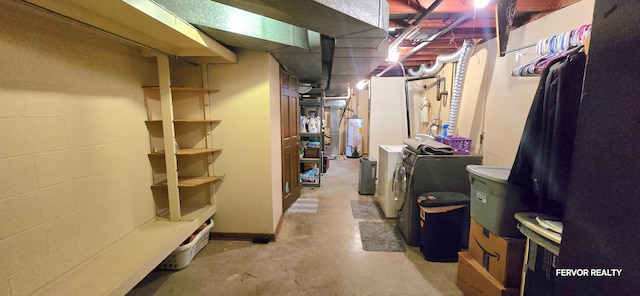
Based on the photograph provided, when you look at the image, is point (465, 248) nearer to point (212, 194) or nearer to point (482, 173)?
point (482, 173)

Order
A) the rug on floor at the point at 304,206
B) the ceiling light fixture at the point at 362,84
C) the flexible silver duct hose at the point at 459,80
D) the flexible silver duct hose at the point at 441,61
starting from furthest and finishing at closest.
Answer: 1. the ceiling light fixture at the point at 362,84
2. the rug on floor at the point at 304,206
3. the flexible silver duct hose at the point at 441,61
4. the flexible silver duct hose at the point at 459,80

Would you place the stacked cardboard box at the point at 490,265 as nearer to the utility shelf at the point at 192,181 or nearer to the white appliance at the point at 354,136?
the utility shelf at the point at 192,181

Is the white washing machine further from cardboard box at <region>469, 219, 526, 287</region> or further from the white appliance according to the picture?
the white appliance

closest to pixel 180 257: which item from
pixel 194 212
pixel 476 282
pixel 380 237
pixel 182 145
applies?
pixel 194 212

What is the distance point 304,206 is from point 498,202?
2.72 meters

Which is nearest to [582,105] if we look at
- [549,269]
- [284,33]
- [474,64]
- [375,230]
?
[549,269]

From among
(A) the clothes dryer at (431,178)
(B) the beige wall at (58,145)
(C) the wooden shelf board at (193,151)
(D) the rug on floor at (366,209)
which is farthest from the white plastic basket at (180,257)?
(A) the clothes dryer at (431,178)

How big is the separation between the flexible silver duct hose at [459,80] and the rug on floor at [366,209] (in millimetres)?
1514

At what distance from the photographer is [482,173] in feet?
5.63

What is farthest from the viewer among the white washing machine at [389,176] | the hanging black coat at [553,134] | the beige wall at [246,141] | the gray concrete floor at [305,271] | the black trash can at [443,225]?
the white washing machine at [389,176]

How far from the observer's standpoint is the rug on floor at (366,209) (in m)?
3.45

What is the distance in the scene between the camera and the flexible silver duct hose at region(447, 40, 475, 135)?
3117 millimetres

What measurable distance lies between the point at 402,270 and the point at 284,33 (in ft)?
7.83

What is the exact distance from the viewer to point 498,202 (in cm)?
160
